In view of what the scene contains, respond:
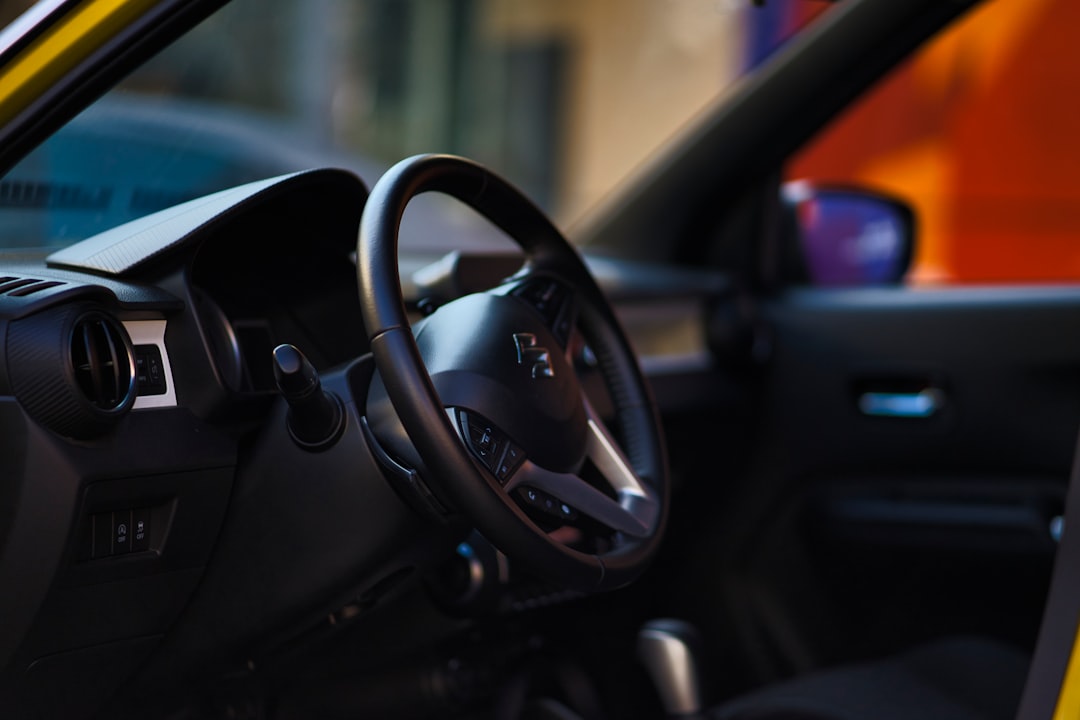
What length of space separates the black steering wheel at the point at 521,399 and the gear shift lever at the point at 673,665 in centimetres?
39

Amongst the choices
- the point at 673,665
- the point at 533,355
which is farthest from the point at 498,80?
the point at 533,355

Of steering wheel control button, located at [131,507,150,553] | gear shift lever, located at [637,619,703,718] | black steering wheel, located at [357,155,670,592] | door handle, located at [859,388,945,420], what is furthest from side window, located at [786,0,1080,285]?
steering wheel control button, located at [131,507,150,553]

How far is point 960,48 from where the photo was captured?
14.6 feet

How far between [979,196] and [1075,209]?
38 cm

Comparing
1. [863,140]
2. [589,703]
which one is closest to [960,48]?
[863,140]

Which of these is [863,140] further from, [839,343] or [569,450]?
[569,450]

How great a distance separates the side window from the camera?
4.37 m

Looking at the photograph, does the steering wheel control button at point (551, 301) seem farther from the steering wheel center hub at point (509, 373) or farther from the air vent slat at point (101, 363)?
the air vent slat at point (101, 363)

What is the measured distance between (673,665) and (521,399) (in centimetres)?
73

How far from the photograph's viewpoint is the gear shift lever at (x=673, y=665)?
5.86 feet

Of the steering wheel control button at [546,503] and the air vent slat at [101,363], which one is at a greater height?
the air vent slat at [101,363]

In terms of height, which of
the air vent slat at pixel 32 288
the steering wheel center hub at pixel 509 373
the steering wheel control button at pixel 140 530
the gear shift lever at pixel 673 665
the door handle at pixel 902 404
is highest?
the air vent slat at pixel 32 288

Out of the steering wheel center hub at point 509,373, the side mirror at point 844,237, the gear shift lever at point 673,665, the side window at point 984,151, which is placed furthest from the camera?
the side window at point 984,151

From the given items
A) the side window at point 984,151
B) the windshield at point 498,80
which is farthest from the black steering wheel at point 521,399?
the side window at point 984,151
